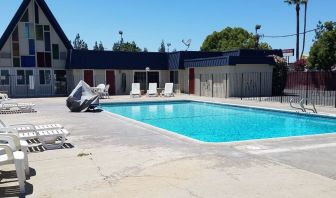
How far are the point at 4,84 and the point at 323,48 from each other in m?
29.2

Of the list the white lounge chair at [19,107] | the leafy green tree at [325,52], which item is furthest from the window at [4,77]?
the leafy green tree at [325,52]

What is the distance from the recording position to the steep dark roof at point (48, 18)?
28.7 m

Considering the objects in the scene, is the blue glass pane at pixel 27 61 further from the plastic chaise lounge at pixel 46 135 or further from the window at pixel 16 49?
the plastic chaise lounge at pixel 46 135

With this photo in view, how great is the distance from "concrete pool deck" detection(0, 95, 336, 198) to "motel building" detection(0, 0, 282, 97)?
18.7m

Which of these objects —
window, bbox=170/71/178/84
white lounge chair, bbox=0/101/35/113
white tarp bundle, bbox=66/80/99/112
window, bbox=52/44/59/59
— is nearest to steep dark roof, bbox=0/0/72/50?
window, bbox=52/44/59/59

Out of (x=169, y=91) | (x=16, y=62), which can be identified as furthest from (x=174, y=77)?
(x=16, y=62)

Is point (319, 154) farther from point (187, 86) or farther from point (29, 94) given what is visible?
point (29, 94)

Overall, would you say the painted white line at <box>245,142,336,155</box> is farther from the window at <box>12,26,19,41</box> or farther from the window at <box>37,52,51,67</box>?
the window at <box>12,26,19,41</box>

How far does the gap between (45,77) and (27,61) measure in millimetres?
1909

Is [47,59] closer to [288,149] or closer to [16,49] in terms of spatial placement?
[16,49]

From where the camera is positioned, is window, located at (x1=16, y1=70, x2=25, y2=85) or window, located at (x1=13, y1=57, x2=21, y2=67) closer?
window, located at (x1=13, y1=57, x2=21, y2=67)

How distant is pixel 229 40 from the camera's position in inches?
2188

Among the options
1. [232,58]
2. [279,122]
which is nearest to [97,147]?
[279,122]

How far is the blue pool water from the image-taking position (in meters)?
12.6
